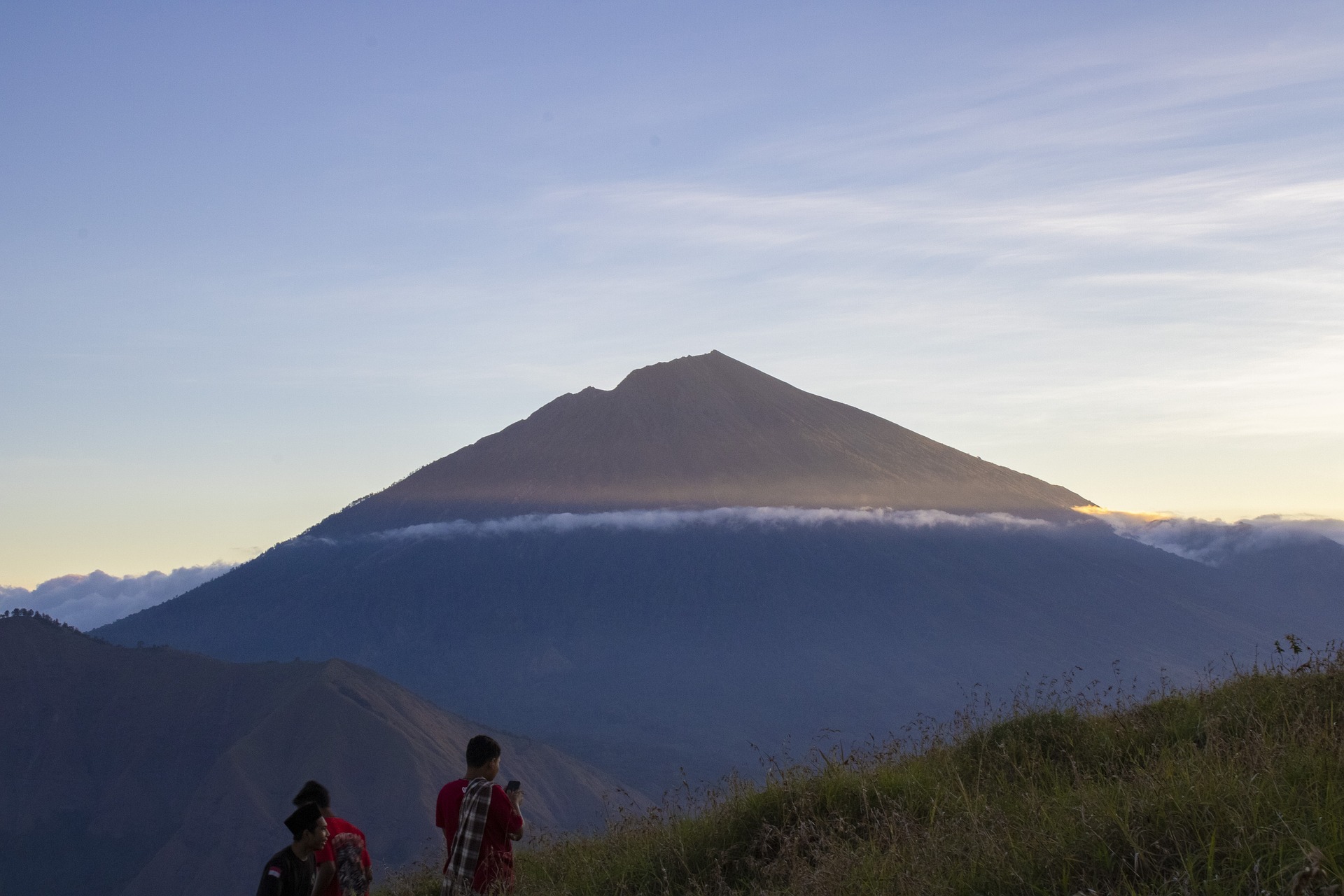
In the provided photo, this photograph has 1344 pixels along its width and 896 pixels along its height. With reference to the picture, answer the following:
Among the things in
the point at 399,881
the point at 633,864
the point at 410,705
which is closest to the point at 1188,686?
Answer: the point at 633,864

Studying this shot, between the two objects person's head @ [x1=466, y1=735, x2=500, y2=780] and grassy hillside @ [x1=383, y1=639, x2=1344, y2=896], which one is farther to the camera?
person's head @ [x1=466, y1=735, x2=500, y2=780]

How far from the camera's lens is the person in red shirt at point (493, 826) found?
6.54 m

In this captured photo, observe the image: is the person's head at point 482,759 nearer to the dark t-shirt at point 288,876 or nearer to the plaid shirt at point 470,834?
the plaid shirt at point 470,834

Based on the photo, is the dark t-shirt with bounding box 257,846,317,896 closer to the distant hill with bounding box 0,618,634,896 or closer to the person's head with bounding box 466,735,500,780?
the person's head with bounding box 466,735,500,780

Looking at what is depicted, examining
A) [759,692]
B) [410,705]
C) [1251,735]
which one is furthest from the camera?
[759,692]

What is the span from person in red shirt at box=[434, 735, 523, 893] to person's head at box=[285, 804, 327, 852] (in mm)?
628

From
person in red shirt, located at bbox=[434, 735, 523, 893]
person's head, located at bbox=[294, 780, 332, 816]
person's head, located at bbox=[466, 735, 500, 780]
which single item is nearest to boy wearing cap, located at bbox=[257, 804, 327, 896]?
person's head, located at bbox=[294, 780, 332, 816]

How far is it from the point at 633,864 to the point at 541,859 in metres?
1.43

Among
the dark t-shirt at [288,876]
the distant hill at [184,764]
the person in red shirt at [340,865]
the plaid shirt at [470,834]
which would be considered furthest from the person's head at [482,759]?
the distant hill at [184,764]

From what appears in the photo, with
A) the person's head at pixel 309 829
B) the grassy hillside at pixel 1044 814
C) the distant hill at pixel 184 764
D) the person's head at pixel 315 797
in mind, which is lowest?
the distant hill at pixel 184 764

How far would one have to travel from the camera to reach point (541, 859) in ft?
26.8

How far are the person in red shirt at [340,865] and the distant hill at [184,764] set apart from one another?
9287 centimetres

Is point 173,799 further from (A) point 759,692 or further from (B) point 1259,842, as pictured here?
(B) point 1259,842

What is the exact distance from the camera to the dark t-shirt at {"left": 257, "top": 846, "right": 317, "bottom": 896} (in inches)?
240
